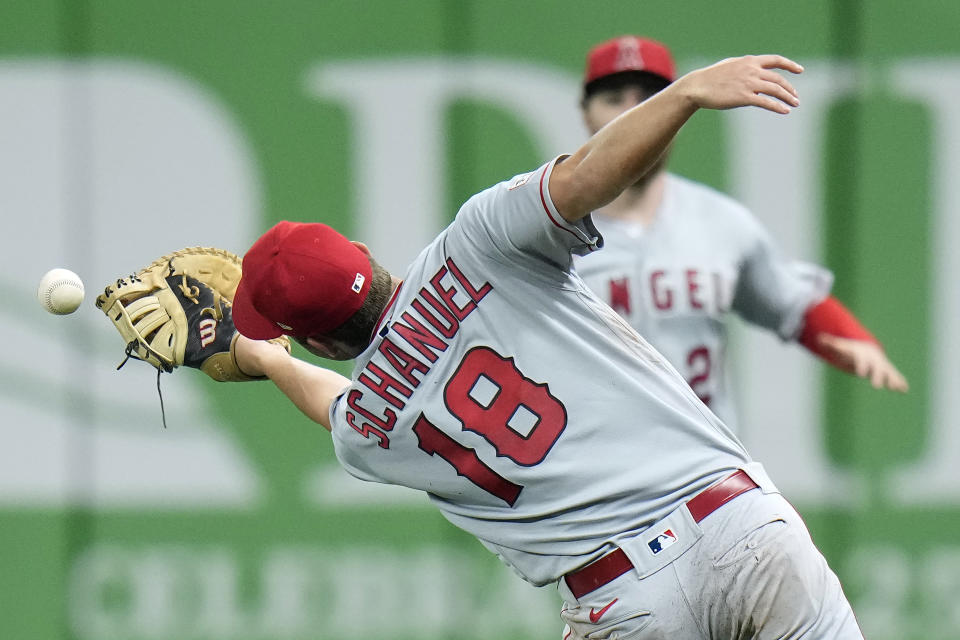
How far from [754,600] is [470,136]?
2.37m

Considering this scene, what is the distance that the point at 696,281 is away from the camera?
10.8ft

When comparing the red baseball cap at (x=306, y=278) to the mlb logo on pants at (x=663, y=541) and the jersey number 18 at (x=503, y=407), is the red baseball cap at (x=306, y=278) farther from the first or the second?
the mlb logo on pants at (x=663, y=541)

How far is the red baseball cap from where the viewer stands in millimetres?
2143

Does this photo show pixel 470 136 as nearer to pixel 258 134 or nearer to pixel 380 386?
pixel 258 134

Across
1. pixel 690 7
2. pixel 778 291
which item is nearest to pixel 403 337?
pixel 778 291

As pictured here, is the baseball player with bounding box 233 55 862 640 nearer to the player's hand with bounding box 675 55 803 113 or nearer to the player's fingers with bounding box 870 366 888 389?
the player's hand with bounding box 675 55 803 113

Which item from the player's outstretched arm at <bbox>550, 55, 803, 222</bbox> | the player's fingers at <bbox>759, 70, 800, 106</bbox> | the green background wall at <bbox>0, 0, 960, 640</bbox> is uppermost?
the player's fingers at <bbox>759, 70, 800, 106</bbox>

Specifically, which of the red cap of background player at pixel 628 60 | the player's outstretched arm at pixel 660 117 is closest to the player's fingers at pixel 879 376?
the red cap of background player at pixel 628 60

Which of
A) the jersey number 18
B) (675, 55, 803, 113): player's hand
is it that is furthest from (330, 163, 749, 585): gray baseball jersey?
(675, 55, 803, 113): player's hand

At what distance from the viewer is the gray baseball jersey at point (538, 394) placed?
210 centimetres

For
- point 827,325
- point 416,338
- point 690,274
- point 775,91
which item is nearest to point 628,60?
point 690,274

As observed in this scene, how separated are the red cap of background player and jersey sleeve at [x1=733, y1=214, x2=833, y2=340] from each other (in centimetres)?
46

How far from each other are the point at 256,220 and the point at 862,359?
6.37 feet

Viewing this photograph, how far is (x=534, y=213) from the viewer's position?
6.46 ft
